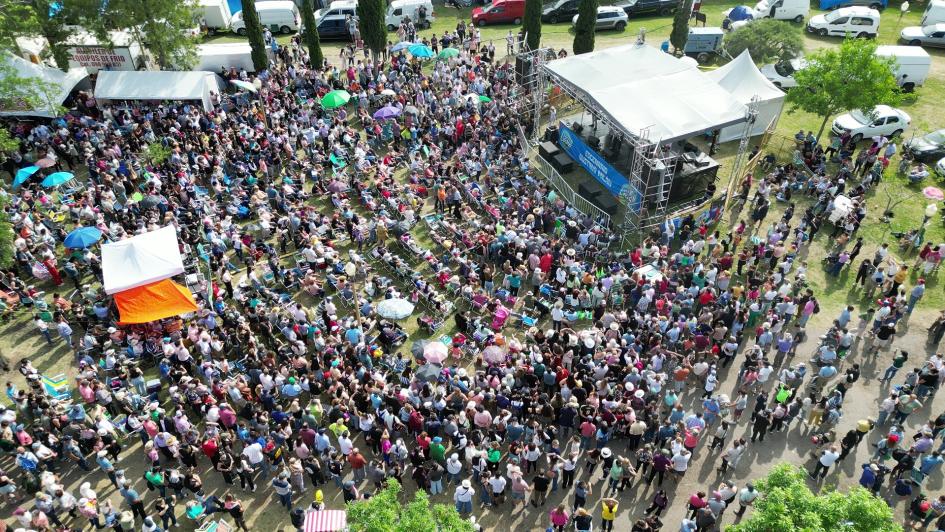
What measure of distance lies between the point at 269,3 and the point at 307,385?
2920 centimetres

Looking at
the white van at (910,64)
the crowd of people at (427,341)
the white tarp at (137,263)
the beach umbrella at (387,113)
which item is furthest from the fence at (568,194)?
the white van at (910,64)

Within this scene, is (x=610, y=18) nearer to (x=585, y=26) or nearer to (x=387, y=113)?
(x=585, y=26)

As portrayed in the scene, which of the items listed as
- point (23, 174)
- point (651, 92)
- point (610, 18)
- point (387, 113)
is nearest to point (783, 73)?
point (610, 18)

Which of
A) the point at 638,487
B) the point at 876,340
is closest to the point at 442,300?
the point at 638,487

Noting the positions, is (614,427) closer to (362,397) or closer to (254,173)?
(362,397)

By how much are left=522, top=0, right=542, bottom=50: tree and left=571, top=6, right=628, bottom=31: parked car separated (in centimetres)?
629

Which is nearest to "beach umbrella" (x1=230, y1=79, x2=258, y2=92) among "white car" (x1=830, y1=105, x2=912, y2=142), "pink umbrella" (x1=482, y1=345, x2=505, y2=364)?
"pink umbrella" (x1=482, y1=345, x2=505, y2=364)

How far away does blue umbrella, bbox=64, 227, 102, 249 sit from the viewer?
19.6 m

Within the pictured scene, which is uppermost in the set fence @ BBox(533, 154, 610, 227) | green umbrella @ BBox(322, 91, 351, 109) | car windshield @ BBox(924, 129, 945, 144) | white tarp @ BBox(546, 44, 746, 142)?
white tarp @ BBox(546, 44, 746, 142)

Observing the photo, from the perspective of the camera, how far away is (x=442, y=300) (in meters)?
19.3

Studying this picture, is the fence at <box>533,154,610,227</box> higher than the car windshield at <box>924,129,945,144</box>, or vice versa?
the car windshield at <box>924,129,945,144</box>

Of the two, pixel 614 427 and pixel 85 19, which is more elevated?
pixel 85 19

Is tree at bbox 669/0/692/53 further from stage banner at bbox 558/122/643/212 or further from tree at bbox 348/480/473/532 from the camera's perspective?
tree at bbox 348/480/473/532

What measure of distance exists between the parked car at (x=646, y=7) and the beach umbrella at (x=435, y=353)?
3161cm
